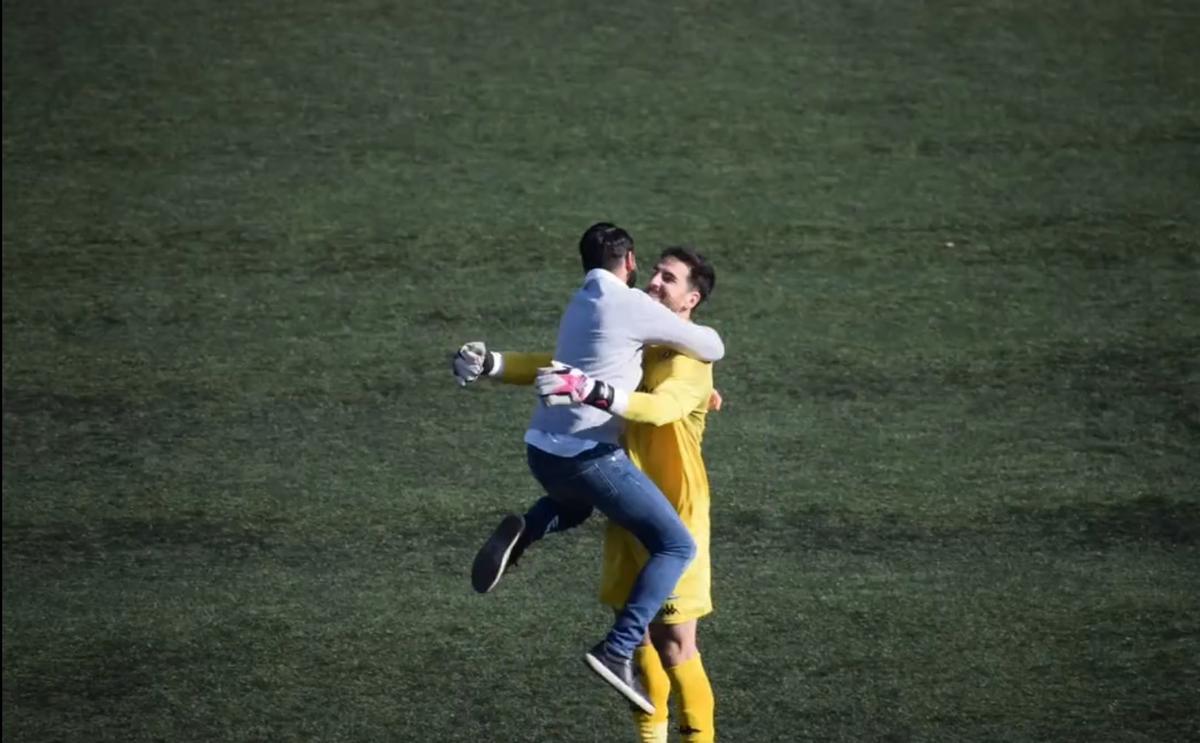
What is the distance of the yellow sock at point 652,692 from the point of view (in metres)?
5.20

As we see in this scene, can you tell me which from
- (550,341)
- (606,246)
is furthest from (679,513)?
(550,341)

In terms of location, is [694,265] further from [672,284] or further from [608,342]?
[608,342]

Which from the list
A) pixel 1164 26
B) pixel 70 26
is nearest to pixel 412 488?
pixel 70 26

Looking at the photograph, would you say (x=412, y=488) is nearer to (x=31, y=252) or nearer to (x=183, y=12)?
(x=31, y=252)

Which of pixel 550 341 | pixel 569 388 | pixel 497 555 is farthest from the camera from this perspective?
pixel 550 341

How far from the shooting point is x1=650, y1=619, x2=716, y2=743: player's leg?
512 centimetres

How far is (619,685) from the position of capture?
4.97 m

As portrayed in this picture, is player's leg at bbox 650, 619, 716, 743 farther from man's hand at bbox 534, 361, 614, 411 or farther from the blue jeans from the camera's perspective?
man's hand at bbox 534, 361, 614, 411

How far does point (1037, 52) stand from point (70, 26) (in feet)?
19.7

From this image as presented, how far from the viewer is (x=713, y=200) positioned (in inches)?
361

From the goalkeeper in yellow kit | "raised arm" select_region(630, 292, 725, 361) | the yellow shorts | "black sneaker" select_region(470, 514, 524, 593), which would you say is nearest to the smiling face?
the goalkeeper in yellow kit

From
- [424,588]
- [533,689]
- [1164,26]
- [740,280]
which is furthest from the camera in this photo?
[1164,26]

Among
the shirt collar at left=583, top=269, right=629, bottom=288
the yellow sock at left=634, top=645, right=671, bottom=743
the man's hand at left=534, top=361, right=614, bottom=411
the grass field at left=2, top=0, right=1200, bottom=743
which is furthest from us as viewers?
the grass field at left=2, top=0, right=1200, bottom=743

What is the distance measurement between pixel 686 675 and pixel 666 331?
1.05m
